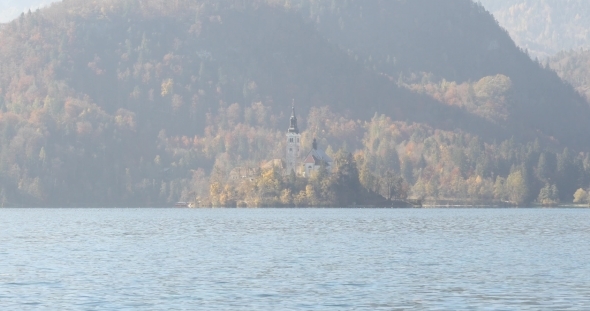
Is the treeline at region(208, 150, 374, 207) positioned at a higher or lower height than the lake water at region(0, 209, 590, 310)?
higher

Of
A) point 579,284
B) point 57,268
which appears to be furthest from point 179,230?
point 579,284

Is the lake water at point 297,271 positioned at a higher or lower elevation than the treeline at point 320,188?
lower

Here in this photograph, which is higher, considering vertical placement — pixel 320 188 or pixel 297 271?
pixel 320 188

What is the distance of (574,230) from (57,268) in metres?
55.8

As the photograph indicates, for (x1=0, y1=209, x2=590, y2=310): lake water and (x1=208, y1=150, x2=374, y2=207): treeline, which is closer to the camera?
(x1=0, y1=209, x2=590, y2=310): lake water

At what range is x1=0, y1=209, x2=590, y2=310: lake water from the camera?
4316cm

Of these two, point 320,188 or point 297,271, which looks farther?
point 320,188

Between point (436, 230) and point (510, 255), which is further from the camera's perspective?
point (436, 230)

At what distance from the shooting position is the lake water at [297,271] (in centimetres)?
4316

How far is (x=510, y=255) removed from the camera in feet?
211

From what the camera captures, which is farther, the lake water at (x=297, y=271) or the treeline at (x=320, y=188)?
the treeline at (x=320, y=188)

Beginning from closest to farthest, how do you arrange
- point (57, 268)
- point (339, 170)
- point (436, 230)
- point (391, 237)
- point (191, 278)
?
→ point (191, 278), point (57, 268), point (391, 237), point (436, 230), point (339, 170)

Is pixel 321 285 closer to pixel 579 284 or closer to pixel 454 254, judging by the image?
pixel 579 284

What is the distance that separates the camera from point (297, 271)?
54531 mm
